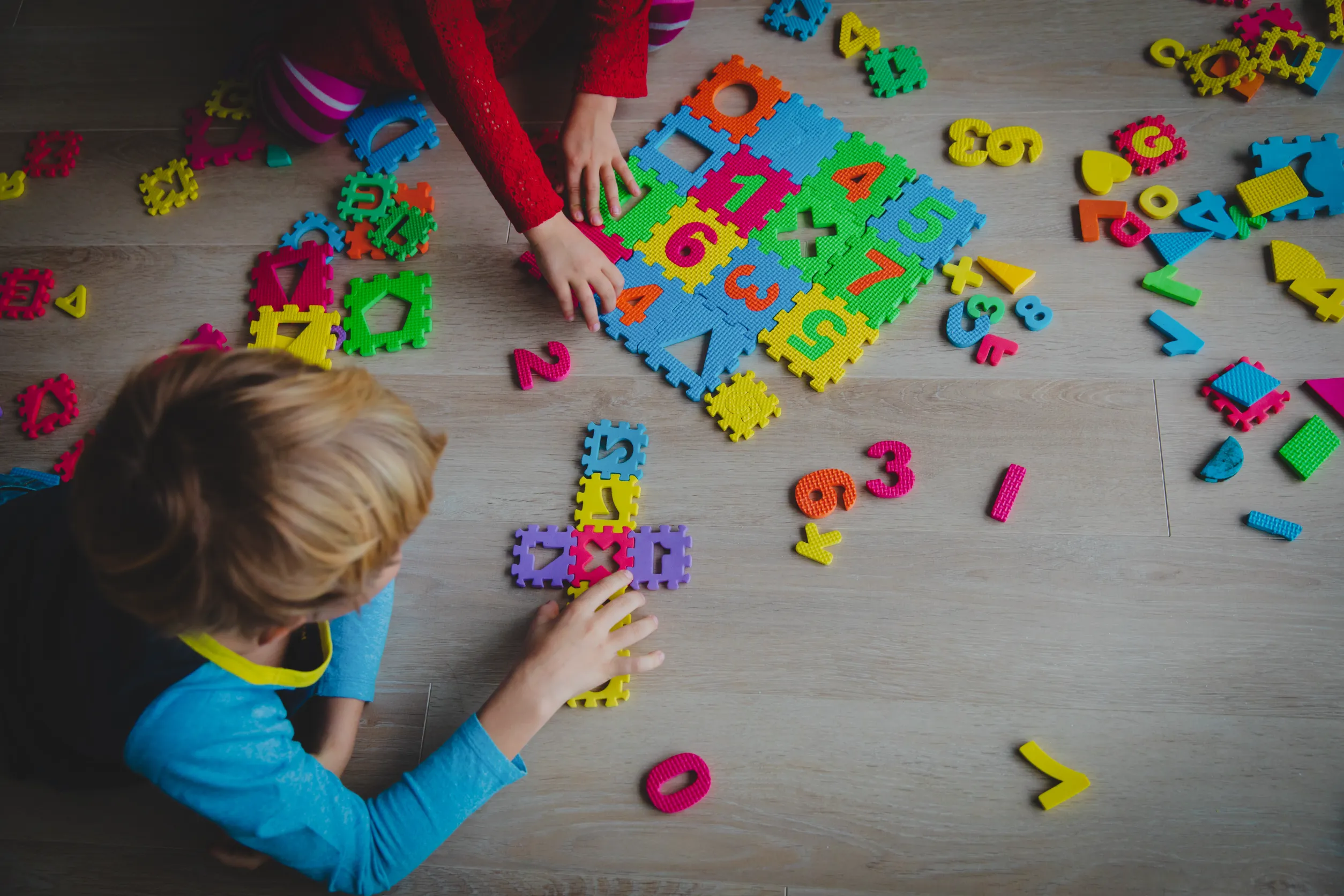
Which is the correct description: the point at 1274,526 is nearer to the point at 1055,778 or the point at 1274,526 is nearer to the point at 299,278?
the point at 1055,778

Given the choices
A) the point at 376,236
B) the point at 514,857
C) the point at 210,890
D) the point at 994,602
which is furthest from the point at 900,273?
the point at 210,890

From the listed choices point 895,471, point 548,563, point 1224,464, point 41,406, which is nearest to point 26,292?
point 41,406

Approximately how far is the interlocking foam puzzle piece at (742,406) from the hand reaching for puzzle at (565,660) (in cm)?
23

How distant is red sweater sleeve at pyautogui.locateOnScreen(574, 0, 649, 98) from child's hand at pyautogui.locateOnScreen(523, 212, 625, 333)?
0.21 metres

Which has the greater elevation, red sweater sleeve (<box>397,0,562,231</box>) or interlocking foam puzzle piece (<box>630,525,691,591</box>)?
red sweater sleeve (<box>397,0,562,231</box>)

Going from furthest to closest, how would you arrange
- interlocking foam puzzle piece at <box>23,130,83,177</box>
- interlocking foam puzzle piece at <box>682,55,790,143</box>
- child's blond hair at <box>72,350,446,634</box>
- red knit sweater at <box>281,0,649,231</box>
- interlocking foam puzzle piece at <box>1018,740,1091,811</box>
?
1. interlocking foam puzzle piece at <box>23,130,83,177</box>
2. interlocking foam puzzle piece at <box>682,55,790,143</box>
3. red knit sweater at <box>281,0,649,231</box>
4. interlocking foam puzzle piece at <box>1018,740,1091,811</box>
5. child's blond hair at <box>72,350,446,634</box>

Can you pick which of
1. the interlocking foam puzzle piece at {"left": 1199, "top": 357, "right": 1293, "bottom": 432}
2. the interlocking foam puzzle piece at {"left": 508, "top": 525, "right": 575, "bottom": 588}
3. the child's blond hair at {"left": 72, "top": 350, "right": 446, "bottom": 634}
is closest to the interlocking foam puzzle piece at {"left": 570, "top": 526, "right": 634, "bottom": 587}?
the interlocking foam puzzle piece at {"left": 508, "top": 525, "right": 575, "bottom": 588}

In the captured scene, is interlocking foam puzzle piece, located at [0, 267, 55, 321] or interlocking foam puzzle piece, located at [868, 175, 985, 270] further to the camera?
interlocking foam puzzle piece, located at [0, 267, 55, 321]

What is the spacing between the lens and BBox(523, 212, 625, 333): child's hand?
1098 millimetres

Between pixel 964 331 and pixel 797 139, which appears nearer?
pixel 964 331

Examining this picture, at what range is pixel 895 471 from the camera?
1.04 meters

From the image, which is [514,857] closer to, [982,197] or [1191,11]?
[982,197]

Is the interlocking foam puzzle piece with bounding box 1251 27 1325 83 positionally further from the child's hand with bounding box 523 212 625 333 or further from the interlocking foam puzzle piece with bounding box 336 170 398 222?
the interlocking foam puzzle piece with bounding box 336 170 398 222

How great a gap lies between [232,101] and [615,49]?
60 cm
